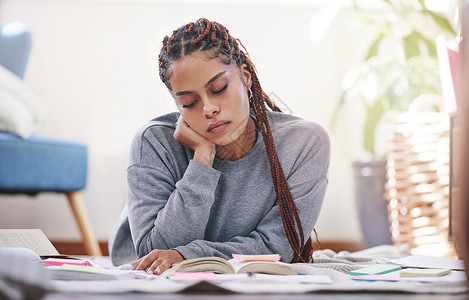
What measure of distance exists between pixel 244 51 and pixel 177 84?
23cm

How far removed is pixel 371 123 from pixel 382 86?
18cm

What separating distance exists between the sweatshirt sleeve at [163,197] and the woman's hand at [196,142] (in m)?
0.03

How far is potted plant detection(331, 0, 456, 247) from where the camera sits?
89.4 inches

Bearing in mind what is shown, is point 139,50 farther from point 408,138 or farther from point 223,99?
point 223,99

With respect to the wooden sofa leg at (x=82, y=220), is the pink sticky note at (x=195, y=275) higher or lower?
higher

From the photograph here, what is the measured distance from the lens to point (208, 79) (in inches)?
43.4

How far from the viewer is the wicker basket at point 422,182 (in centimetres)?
194

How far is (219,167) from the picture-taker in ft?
4.08

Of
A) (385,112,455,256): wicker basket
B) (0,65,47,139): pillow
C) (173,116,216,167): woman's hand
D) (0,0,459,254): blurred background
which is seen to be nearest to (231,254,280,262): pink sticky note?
(173,116,216,167): woman's hand

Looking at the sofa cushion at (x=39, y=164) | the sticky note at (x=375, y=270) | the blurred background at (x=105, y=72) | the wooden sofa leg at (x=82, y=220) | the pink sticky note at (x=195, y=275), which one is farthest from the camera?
the blurred background at (x=105, y=72)

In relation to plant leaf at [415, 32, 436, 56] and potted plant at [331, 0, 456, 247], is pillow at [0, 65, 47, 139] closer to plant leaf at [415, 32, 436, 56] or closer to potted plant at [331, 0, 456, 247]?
potted plant at [331, 0, 456, 247]

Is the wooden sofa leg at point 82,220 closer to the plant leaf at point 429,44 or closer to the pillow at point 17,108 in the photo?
the pillow at point 17,108

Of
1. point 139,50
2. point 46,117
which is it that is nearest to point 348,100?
point 139,50

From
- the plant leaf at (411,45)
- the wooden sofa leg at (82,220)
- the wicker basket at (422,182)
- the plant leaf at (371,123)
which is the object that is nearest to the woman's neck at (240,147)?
the wicker basket at (422,182)
